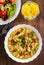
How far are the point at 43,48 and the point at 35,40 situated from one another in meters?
0.07

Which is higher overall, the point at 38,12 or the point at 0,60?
the point at 38,12

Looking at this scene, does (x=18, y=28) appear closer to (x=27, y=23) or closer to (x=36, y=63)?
(x=27, y=23)

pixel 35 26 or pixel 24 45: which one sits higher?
pixel 35 26

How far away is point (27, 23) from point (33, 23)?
4 centimetres

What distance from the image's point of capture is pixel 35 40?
197 centimetres

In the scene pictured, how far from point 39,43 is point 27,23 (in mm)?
147

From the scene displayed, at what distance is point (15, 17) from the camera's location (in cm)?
195

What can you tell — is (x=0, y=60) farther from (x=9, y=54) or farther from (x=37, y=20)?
(x=37, y=20)

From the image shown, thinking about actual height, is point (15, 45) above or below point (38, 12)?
below

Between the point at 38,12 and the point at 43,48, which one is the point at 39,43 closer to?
the point at 43,48

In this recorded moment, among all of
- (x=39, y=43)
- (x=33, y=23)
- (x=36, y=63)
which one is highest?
(x=33, y=23)

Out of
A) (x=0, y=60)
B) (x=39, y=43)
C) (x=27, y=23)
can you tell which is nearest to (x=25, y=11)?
(x=27, y=23)

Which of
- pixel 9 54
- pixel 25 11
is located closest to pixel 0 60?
pixel 9 54

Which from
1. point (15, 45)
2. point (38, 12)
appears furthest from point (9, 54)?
point (38, 12)
